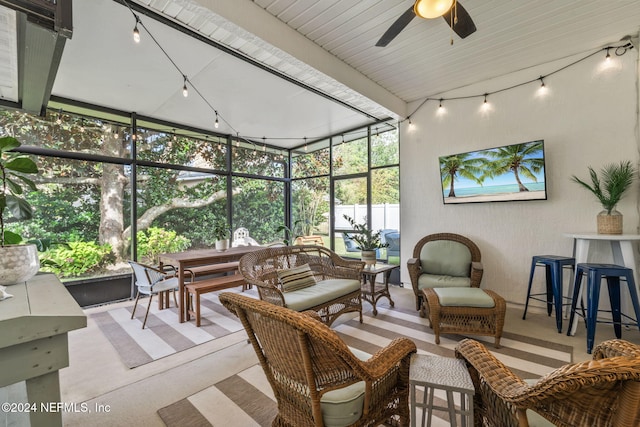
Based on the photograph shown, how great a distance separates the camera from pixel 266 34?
258cm

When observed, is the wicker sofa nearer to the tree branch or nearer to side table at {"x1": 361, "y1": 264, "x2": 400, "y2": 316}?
side table at {"x1": 361, "y1": 264, "x2": 400, "y2": 316}

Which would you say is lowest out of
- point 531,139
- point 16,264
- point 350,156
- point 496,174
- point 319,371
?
point 319,371

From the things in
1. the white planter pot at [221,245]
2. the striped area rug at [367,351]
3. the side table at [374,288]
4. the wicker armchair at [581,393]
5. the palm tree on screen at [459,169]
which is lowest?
the striped area rug at [367,351]

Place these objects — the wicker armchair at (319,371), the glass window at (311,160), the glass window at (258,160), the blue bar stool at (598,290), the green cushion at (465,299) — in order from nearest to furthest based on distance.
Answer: the wicker armchair at (319,371)
the blue bar stool at (598,290)
the green cushion at (465,299)
the glass window at (258,160)
the glass window at (311,160)

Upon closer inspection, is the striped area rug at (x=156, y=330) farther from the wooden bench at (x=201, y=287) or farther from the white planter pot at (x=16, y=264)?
the white planter pot at (x=16, y=264)

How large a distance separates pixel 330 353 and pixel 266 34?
2.75 meters

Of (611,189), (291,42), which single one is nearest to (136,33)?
(291,42)

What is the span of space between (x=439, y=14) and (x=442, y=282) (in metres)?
2.66

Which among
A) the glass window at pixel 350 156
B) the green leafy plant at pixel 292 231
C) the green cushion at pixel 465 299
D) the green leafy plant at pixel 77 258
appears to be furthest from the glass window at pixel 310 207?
the green leafy plant at pixel 77 258

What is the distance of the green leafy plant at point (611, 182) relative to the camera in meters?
2.91

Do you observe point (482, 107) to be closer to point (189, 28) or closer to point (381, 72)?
point (381, 72)

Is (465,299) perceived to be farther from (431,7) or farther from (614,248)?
(431,7)

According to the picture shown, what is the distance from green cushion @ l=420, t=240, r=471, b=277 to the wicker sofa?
1105mm

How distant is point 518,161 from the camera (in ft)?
11.7
